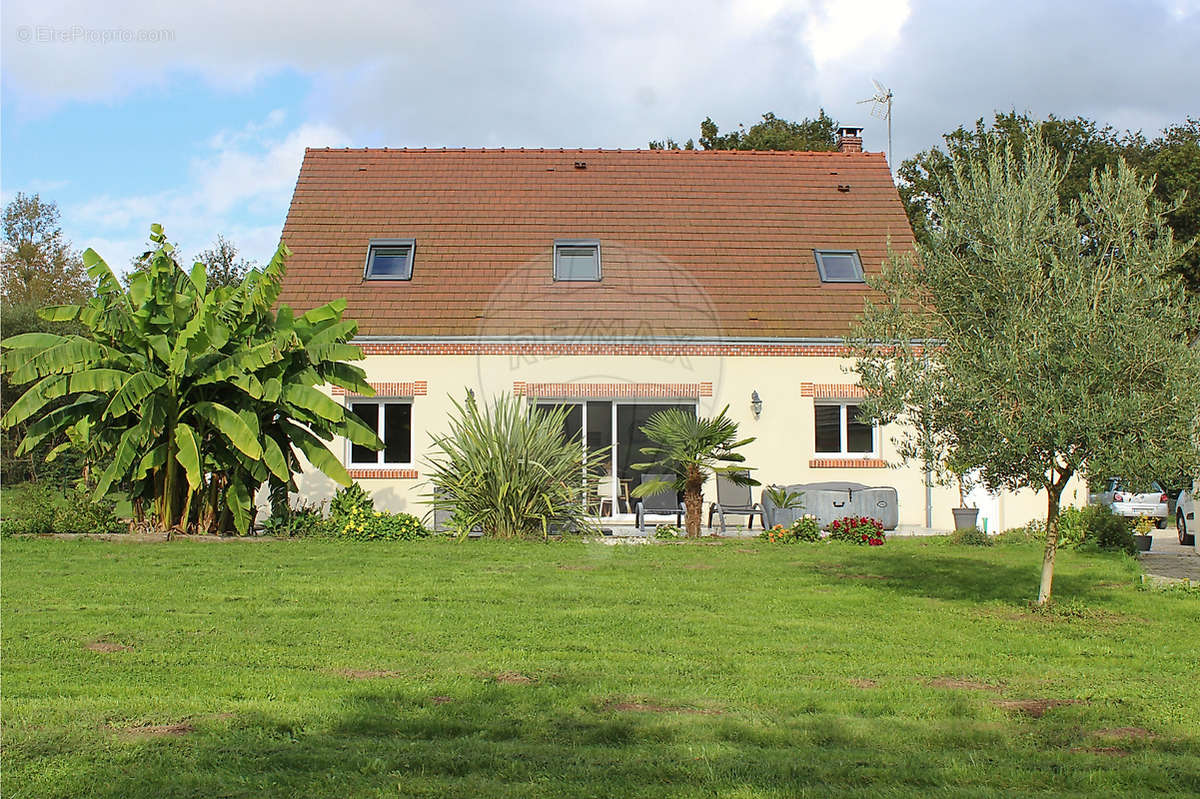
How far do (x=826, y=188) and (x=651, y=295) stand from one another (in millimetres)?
5478

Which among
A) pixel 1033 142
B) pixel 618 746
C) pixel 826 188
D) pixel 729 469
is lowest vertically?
pixel 618 746

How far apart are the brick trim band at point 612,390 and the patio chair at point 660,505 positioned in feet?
4.95

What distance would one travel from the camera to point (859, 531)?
15.5 meters

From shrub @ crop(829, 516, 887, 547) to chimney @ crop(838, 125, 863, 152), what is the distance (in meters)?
11.4

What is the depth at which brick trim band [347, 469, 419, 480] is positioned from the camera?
18.4 metres

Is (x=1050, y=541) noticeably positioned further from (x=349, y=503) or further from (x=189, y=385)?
(x=189, y=385)

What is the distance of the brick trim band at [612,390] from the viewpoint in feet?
61.4

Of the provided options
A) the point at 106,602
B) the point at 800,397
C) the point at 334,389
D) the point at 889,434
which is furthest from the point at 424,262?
the point at 106,602

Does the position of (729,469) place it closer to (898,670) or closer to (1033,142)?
(1033,142)

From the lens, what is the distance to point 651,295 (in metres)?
19.7

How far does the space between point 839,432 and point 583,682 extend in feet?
43.4

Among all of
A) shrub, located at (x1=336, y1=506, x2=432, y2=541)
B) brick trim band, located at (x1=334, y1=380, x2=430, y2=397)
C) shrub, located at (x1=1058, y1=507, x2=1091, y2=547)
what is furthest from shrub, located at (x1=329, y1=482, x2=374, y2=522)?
shrub, located at (x1=1058, y1=507, x2=1091, y2=547)

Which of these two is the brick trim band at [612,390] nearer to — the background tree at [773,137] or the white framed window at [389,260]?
the white framed window at [389,260]

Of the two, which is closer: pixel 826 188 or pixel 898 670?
pixel 898 670
